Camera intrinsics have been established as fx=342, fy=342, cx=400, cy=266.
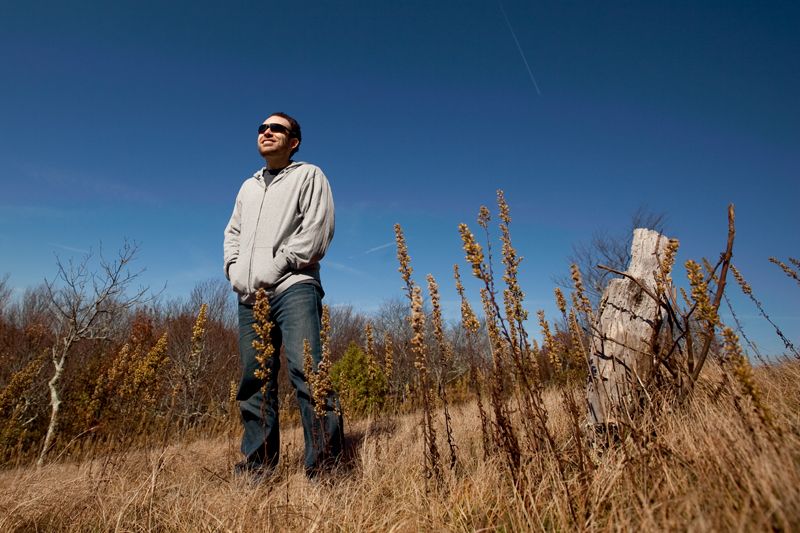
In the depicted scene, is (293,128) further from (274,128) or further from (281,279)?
(281,279)

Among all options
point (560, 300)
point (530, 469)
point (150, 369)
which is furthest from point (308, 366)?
point (150, 369)

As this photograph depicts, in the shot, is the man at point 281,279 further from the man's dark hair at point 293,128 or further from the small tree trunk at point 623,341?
the small tree trunk at point 623,341

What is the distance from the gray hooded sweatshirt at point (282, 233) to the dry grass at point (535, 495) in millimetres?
1262

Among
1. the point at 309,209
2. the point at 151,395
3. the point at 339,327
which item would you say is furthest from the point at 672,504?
the point at 339,327

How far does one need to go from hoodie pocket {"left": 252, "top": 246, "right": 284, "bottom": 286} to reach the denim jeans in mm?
121

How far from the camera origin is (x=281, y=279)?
2.46 m

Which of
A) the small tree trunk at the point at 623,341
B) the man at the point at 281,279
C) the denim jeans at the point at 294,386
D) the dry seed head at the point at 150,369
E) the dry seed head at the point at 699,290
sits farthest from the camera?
the dry seed head at the point at 150,369

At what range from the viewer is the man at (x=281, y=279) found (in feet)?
7.50

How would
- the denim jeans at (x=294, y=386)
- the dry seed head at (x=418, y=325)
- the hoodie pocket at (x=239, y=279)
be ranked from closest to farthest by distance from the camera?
1. the dry seed head at (x=418, y=325)
2. the denim jeans at (x=294, y=386)
3. the hoodie pocket at (x=239, y=279)

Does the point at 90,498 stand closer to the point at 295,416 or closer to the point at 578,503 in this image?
the point at 578,503

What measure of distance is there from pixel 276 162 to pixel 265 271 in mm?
1099

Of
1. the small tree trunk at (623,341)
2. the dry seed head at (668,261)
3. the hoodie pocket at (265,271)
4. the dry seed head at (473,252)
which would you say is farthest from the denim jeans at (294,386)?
the dry seed head at (668,261)

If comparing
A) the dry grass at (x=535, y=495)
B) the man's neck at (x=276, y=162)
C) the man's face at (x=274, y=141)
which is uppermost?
the man's face at (x=274, y=141)

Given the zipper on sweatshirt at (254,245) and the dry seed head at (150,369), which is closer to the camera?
the zipper on sweatshirt at (254,245)
